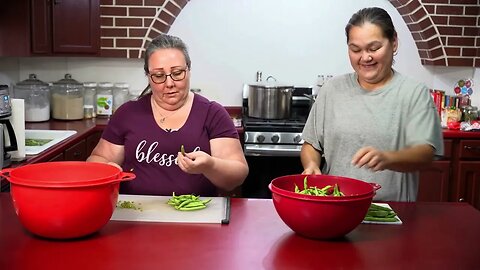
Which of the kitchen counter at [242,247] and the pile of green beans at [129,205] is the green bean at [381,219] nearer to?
the kitchen counter at [242,247]

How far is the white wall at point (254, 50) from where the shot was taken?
471cm

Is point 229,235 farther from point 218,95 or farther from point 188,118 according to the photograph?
point 218,95

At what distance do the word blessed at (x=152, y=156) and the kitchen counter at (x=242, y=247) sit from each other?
0.41 m

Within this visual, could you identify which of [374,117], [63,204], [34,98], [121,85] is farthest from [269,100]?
[63,204]

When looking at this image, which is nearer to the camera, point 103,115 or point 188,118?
point 188,118

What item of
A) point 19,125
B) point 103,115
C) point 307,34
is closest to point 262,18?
point 307,34

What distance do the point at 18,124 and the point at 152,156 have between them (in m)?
1.02

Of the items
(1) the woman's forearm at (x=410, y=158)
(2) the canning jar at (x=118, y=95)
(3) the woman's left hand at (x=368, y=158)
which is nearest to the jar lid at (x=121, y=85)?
(2) the canning jar at (x=118, y=95)

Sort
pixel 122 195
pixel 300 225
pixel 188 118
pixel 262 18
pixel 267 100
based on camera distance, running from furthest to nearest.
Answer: pixel 262 18
pixel 267 100
pixel 188 118
pixel 122 195
pixel 300 225

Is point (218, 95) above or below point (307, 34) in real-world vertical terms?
below

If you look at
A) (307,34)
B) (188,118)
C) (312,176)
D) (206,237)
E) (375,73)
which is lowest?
(206,237)

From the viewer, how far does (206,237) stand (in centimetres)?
169

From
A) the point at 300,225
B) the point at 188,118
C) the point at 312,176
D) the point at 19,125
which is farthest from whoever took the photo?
the point at 19,125

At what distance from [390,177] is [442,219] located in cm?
32
